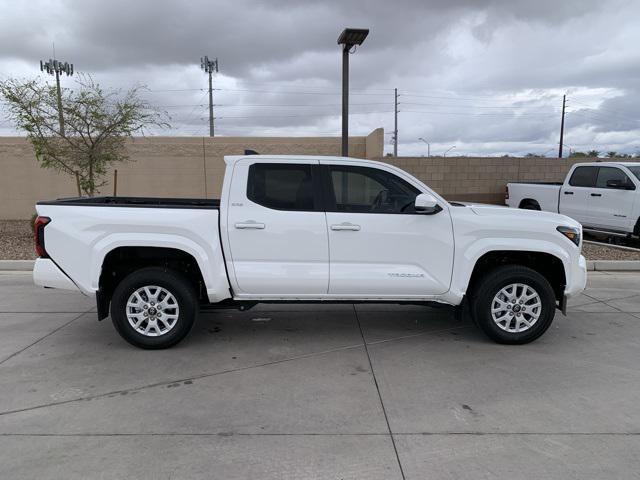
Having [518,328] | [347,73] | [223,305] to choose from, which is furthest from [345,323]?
[347,73]

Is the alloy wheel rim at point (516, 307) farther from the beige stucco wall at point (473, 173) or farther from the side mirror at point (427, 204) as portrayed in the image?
the beige stucco wall at point (473, 173)

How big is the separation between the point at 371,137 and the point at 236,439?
11.6 m

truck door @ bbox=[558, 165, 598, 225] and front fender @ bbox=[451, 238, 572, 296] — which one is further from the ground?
truck door @ bbox=[558, 165, 598, 225]

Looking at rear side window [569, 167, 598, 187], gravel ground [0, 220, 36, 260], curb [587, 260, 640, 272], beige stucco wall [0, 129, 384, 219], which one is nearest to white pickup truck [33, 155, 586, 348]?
curb [587, 260, 640, 272]

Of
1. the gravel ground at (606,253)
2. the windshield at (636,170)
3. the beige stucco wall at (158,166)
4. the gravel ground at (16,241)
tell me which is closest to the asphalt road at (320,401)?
the gravel ground at (606,253)

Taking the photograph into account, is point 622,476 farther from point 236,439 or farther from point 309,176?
point 309,176

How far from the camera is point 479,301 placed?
5043mm

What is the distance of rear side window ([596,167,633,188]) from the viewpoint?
35.3 feet

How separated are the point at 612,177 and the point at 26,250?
12.8 meters

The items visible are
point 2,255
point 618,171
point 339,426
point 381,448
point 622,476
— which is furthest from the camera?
point 618,171

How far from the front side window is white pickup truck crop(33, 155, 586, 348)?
11 mm

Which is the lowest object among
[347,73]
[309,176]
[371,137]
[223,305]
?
[223,305]

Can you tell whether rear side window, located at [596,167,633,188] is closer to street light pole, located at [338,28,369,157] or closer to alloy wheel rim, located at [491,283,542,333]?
street light pole, located at [338,28,369,157]

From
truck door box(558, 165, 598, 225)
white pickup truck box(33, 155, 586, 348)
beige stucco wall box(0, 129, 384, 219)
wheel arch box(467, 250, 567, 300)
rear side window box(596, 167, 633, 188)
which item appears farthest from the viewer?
beige stucco wall box(0, 129, 384, 219)
